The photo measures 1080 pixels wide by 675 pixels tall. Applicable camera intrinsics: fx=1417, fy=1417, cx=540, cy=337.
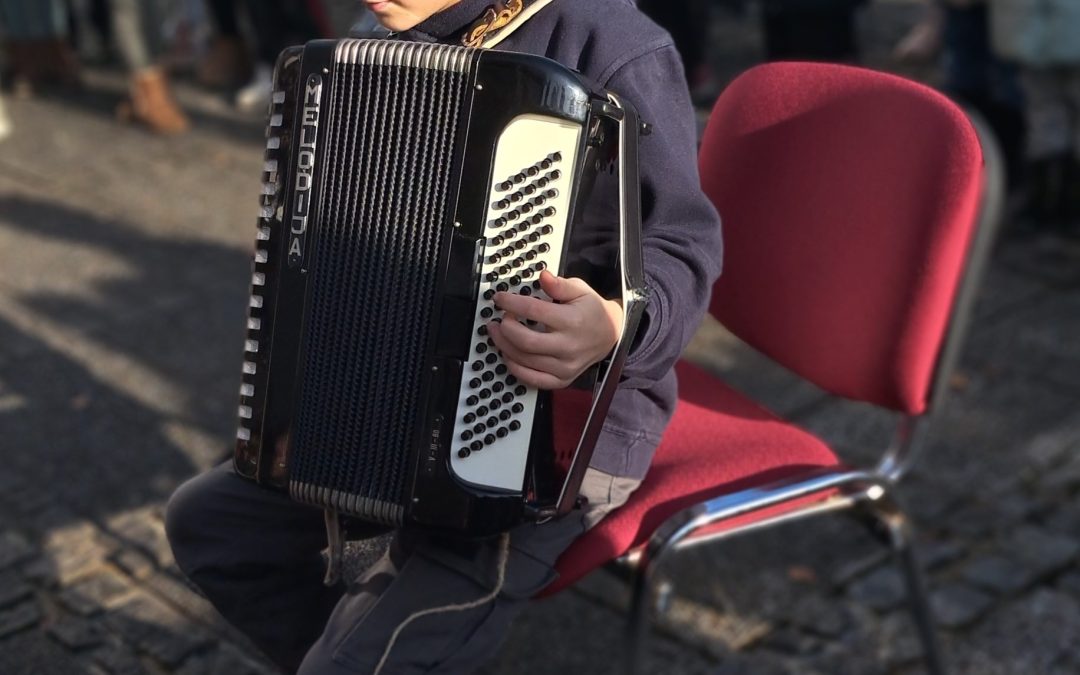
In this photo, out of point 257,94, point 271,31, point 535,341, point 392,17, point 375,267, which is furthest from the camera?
point 257,94

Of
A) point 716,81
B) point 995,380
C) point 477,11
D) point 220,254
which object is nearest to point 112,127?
point 220,254

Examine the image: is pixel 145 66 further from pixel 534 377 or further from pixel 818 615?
pixel 534 377

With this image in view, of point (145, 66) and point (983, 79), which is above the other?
point (983, 79)

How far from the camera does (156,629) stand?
253 centimetres

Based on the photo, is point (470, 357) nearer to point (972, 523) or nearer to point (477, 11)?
point (477, 11)

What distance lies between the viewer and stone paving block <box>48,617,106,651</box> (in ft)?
8.14

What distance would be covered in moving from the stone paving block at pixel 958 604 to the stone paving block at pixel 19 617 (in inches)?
64.8

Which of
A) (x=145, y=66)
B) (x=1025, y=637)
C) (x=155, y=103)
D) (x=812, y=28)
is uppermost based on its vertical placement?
(x=812, y=28)

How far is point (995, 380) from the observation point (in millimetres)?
3625

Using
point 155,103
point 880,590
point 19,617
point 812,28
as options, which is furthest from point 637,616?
point 155,103

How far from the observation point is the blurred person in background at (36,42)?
6.25m

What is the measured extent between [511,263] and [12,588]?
1.46 m

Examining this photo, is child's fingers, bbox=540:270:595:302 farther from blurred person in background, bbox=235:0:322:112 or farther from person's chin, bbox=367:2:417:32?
blurred person in background, bbox=235:0:322:112

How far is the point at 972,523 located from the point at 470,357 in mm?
1700
